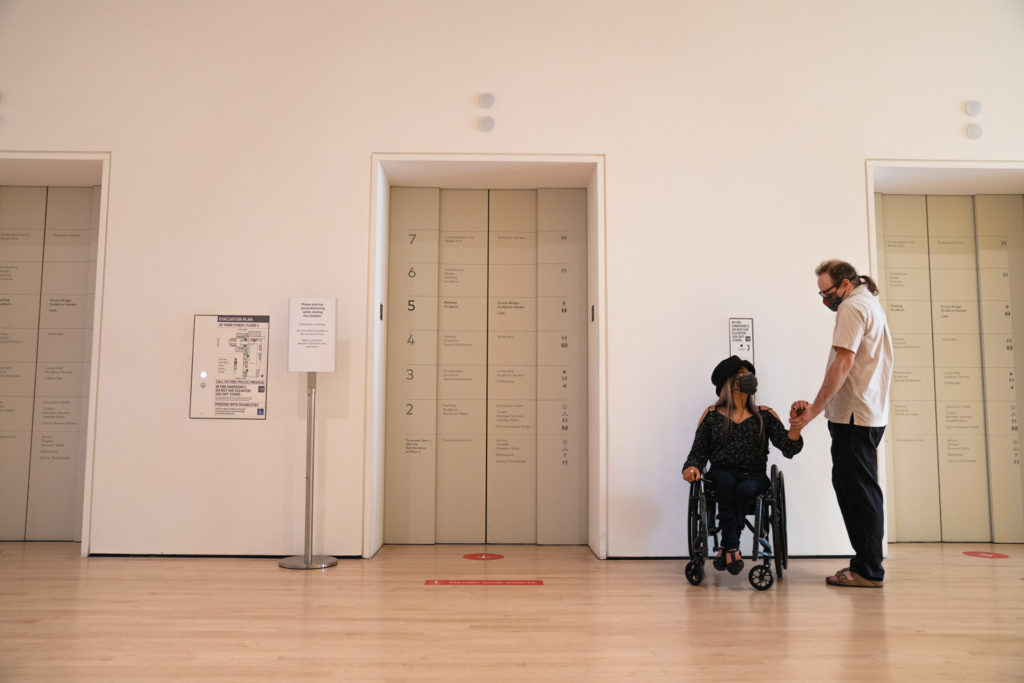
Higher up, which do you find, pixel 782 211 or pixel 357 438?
pixel 782 211

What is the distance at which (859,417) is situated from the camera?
4.06 m

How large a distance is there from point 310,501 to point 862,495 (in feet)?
10.5

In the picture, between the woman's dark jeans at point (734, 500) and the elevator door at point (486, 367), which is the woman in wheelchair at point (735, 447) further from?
the elevator door at point (486, 367)

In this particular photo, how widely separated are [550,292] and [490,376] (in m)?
0.76

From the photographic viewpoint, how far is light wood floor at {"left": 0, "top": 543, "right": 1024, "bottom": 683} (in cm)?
269

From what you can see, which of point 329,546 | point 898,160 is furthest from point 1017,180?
point 329,546

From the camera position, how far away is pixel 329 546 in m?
4.84

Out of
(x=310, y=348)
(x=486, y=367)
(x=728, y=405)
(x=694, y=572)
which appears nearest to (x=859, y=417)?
(x=728, y=405)

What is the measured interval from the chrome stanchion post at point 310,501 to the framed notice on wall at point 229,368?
17.1 inches

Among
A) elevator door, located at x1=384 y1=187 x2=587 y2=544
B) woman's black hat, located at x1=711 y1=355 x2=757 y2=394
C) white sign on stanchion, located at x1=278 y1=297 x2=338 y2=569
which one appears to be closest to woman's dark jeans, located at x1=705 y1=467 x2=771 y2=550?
woman's black hat, located at x1=711 y1=355 x2=757 y2=394

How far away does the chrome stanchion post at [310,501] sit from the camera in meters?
4.57

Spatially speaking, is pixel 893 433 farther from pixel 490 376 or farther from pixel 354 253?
pixel 354 253

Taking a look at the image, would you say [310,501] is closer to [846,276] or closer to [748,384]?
[748,384]

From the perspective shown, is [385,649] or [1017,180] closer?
[385,649]
